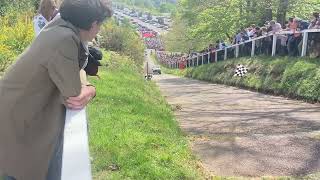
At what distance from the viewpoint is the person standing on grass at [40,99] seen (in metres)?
2.56

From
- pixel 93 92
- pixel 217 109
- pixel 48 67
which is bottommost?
pixel 217 109

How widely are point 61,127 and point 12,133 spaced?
0.26 m

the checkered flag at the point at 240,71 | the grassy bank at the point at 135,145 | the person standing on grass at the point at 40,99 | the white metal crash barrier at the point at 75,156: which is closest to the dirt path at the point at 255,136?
the grassy bank at the point at 135,145

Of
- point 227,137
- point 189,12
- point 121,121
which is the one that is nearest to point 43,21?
point 121,121

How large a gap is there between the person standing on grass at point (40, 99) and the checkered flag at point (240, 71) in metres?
16.1

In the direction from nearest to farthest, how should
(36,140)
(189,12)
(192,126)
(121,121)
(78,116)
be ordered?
(78,116), (36,140), (121,121), (192,126), (189,12)

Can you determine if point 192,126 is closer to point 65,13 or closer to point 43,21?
point 43,21

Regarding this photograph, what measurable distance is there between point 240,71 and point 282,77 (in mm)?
4454

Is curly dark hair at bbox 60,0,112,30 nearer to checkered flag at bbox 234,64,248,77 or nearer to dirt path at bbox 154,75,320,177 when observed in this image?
dirt path at bbox 154,75,320,177

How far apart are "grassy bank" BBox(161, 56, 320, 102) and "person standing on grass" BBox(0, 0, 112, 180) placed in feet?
32.4

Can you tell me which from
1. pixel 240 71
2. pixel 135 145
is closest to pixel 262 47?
pixel 240 71

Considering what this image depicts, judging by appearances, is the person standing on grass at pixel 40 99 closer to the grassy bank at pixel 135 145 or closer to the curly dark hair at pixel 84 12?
the curly dark hair at pixel 84 12

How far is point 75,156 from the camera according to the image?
7.08 feet

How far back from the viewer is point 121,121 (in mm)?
7109
